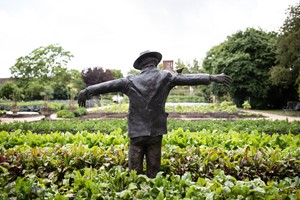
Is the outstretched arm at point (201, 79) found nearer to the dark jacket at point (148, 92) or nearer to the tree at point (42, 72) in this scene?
the dark jacket at point (148, 92)

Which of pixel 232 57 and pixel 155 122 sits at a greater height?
pixel 232 57

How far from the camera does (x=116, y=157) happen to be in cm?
475

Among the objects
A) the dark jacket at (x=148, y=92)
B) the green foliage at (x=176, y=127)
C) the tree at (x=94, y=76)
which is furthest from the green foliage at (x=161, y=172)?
the tree at (x=94, y=76)

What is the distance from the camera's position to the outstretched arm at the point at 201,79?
363cm

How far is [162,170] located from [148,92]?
1.58 meters

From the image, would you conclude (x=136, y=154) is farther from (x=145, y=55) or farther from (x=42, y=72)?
(x=42, y=72)

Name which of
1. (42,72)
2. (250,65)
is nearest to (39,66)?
(42,72)

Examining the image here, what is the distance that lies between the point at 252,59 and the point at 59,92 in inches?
1208

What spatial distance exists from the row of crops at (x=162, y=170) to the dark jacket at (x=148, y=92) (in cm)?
64

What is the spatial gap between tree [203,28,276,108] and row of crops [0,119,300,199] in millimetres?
25042

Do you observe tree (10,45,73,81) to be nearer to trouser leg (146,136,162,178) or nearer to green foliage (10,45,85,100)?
green foliage (10,45,85,100)

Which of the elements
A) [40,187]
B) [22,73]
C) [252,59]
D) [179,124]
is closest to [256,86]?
[252,59]

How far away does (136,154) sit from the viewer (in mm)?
3770

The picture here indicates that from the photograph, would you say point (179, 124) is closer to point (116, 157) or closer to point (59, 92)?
point (116, 157)
